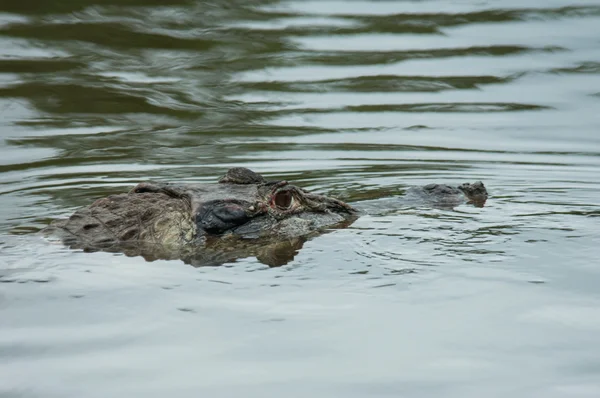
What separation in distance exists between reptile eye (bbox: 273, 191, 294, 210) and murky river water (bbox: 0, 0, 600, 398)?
0.40 meters

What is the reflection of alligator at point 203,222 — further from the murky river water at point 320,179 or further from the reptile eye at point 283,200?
the murky river water at point 320,179

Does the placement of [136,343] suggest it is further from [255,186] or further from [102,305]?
[255,186]

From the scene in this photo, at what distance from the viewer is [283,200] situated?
23.9 ft

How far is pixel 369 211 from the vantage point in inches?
312

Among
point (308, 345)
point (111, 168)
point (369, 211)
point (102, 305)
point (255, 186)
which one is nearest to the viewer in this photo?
point (308, 345)

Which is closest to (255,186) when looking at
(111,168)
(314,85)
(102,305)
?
(102,305)

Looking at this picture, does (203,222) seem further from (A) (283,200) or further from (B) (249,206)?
(A) (283,200)

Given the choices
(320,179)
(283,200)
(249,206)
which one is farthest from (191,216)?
(320,179)

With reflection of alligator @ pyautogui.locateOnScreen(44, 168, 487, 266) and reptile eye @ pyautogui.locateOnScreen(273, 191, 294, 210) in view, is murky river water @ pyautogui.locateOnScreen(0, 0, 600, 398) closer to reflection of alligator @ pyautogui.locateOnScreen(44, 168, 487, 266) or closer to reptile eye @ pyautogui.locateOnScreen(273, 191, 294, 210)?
reflection of alligator @ pyautogui.locateOnScreen(44, 168, 487, 266)

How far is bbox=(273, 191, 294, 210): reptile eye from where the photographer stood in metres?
7.25

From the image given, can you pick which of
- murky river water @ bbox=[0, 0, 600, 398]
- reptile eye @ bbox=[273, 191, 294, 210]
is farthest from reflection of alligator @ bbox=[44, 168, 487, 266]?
murky river water @ bbox=[0, 0, 600, 398]

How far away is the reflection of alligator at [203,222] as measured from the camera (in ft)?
22.3

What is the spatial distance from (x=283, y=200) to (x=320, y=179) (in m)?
2.44

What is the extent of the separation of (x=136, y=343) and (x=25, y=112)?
8.19 m
